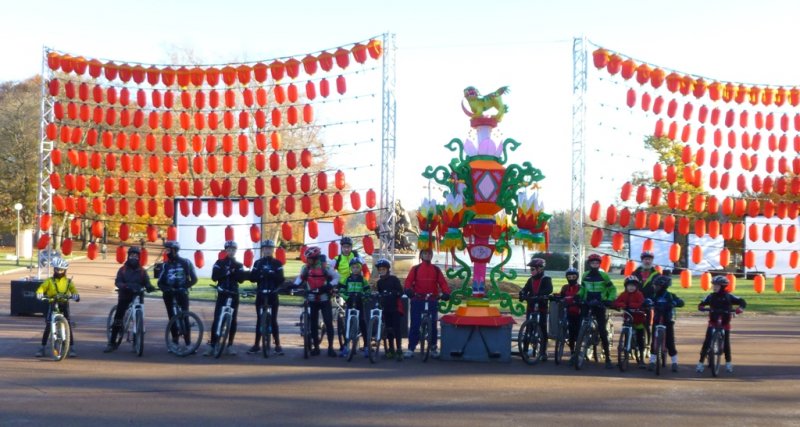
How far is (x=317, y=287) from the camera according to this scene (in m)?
16.5

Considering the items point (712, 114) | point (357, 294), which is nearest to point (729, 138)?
point (712, 114)

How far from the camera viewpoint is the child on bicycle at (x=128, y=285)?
16.3 metres

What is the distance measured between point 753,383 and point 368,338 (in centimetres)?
576

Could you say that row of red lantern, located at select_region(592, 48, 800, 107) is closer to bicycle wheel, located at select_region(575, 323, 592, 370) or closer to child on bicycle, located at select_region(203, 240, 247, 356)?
bicycle wheel, located at select_region(575, 323, 592, 370)

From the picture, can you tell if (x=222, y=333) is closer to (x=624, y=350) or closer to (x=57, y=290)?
(x=57, y=290)

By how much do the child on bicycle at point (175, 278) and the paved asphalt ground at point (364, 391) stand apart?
0.97m

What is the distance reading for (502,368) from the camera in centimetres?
1552

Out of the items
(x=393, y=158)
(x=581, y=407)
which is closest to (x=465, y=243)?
(x=393, y=158)

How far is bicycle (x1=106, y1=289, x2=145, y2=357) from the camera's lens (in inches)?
624

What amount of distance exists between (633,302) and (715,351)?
1.42 meters

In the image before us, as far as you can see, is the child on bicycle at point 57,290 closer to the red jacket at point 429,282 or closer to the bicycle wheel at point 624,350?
the red jacket at point 429,282

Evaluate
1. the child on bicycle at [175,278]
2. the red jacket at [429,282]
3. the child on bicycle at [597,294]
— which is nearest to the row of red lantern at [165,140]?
the child on bicycle at [175,278]

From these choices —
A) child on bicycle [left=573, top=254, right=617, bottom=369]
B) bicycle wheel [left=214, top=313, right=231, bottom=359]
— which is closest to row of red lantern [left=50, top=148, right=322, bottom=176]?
bicycle wheel [left=214, top=313, right=231, bottom=359]

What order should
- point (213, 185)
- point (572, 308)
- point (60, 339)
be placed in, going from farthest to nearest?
point (213, 185)
point (572, 308)
point (60, 339)
